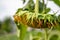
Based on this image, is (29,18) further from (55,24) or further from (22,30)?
(22,30)

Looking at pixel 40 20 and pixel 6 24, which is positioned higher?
pixel 40 20

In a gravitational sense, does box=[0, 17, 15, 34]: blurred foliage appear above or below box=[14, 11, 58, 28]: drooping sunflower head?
below

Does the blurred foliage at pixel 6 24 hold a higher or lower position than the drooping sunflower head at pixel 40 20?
lower

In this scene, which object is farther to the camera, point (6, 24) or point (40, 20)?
point (6, 24)

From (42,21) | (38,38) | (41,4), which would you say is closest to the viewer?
(42,21)

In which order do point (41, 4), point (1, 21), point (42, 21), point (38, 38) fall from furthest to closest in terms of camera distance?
point (1, 21) < point (38, 38) < point (41, 4) < point (42, 21)

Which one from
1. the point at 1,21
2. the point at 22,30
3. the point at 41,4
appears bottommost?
the point at 1,21

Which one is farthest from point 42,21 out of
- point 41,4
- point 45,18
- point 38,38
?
point 38,38

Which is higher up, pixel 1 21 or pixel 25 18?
pixel 25 18

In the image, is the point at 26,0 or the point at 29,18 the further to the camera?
the point at 26,0

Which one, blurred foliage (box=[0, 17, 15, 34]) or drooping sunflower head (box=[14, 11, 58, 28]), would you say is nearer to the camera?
drooping sunflower head (box=[14, 11, 58, 28])

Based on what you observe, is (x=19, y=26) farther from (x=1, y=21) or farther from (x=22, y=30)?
(x=1, y=21)
